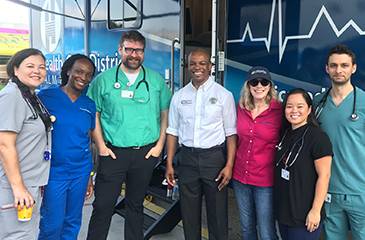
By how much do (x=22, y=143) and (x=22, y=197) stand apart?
0.28 m

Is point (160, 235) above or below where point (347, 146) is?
below

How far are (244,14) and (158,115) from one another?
105 cm

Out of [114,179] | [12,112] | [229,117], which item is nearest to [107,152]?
[114,179]

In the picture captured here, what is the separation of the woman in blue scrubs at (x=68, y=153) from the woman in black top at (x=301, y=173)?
4.00 feet

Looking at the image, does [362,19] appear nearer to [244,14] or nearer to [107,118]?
[244,14]

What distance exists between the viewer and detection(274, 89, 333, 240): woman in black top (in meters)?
1.65

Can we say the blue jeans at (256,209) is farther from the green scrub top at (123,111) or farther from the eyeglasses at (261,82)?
the green scrub top at (123,111)

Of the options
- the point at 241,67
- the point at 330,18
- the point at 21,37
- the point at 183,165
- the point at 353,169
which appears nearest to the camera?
the point at 353,169

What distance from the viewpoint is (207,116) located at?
→ 2.12 meters

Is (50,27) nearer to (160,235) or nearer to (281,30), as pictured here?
(160,235)

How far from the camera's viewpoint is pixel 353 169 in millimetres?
1712

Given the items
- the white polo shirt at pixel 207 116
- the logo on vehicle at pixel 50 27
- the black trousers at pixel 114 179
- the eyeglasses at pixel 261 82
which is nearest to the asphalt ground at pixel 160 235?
the black trousers at pixel 114 179

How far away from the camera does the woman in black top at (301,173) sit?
1.65 m

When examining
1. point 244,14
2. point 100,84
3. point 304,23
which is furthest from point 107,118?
point 304,23
